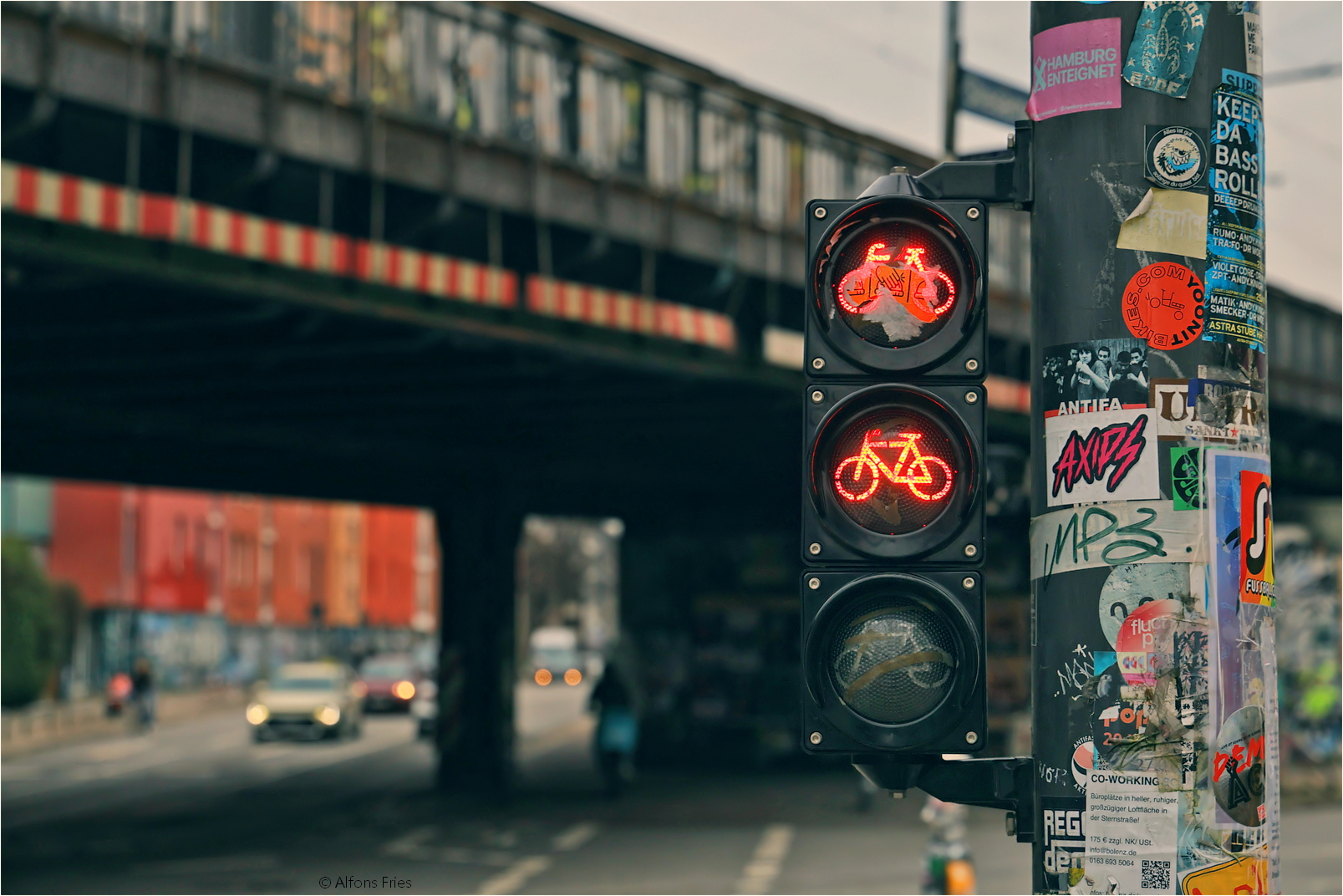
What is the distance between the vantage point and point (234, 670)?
6931 centimetres

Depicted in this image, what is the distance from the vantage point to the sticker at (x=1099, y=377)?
139 inches

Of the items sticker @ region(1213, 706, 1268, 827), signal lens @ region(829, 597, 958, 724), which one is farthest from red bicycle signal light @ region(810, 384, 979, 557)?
sticker @ region(1213, 706, 1268, 827)

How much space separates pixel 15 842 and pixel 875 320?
1922 centimetres

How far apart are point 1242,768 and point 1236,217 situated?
3.57 ft

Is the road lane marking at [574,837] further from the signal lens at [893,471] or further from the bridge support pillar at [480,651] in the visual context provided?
the signal lens at [893,471]

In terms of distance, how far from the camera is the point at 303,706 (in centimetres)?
4019

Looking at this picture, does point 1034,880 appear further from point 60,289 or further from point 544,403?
point 544,403

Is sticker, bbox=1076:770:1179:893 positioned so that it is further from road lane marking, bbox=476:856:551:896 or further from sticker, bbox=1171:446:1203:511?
road lane marking, bbox=476:856:551:896

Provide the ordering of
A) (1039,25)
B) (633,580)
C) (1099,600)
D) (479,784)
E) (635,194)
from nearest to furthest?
(1099,600)
(1039,25)
(635,194)
(479,784)
(633,580)

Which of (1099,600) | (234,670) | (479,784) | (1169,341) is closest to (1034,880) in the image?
(1099,600)

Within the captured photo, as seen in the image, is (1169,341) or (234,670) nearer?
(1169,341)

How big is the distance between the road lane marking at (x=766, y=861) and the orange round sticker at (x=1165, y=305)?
1298 centimetres

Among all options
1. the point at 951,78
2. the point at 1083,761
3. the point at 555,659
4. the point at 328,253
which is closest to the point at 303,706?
the point at 328,253

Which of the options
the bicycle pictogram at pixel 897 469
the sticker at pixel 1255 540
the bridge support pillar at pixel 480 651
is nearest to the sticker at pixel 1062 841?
the sticker at pixel 1255 540
